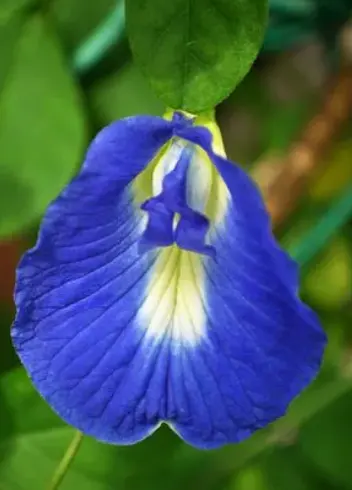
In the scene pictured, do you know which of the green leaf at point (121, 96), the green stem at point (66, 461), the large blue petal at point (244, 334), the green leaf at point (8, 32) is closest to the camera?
the large blue petal at point (244, 334)

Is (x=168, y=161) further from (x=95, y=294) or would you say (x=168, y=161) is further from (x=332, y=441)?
(x=332, y=441)

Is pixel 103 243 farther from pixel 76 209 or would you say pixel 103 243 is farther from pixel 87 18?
pixel 87 18

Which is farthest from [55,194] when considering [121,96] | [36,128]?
[121,96]

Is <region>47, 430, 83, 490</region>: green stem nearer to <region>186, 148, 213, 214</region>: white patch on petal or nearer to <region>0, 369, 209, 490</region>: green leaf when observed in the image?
<region>0, 369, 209, 490</region>: green leaf

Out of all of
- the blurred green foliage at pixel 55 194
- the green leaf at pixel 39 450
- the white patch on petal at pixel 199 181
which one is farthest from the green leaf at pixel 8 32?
the white patch on petal at pixel 199 181

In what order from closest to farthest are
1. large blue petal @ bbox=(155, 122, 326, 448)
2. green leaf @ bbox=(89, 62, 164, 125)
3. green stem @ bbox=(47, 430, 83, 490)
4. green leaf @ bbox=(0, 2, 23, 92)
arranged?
large blue petal @ bbox=(155, 122, 326, 448), green stem @ bbox=(47, 430, 83, 490), green leaf @ bbox=(0, 2, 23, 92), green leaf @ bbox=(89, 62, 164, 125)

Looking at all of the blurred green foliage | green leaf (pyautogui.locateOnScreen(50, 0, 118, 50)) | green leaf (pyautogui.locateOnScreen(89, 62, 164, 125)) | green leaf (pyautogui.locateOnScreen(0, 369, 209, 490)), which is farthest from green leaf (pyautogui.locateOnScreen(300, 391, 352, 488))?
green leaf (pyautogui.locateOnScreen(50, 0, 118, 50))

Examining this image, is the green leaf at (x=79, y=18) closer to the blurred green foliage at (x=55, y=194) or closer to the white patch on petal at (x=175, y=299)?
the blurred green foliage at (x=55, y=194)
